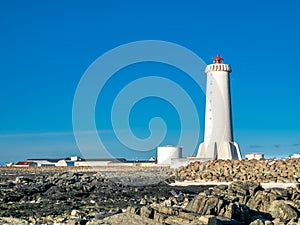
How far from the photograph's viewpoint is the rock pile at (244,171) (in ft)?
77.7

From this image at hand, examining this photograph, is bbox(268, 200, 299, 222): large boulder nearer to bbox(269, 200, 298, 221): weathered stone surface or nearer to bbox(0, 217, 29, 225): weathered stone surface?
bbox(269, 200, 298, 221): weathered stone surface

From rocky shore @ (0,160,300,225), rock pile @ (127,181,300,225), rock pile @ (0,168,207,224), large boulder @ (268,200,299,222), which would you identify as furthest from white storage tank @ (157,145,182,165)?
large boulder @ (268,200,299,222)

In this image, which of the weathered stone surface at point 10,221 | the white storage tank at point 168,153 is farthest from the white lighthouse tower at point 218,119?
the weathered stone surface at point 10,221

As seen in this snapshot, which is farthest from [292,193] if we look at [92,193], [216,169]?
[216,169]

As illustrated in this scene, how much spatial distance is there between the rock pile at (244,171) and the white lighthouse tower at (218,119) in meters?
4.07

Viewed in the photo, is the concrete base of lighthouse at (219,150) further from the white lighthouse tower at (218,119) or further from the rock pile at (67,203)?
the rock pile at (67,203)

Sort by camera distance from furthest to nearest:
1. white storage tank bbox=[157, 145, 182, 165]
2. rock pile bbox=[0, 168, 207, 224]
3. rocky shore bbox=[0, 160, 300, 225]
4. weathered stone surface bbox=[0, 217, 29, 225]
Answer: white storage tank bbox=[157, 145, 182, 165]
rock pile bbox=[0, 168, 207, 224]
weathered stone surface bbox=[0, 217, 29, 225]
rocky shore bbox=[0, 160, 300, 225]

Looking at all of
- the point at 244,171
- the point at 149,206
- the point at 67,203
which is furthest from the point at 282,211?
the point at 244,171

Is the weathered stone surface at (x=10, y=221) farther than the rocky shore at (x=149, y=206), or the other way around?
the weathered stone surface at (x=10, y=221)

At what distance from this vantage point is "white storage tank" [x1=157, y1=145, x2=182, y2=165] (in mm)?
41094

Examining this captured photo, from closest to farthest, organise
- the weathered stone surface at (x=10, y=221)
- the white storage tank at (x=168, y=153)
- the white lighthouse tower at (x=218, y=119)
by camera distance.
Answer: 1. the weathered stone surface at (x=10, y=221)
2. the white lighthouse tower at (x=218, y=119)
3. the white storage tank at (x=168, y=153)

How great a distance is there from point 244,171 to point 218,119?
336 inches

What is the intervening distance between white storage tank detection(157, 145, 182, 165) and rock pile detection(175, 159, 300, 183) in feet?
34.2

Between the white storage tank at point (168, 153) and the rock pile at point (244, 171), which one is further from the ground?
the white storage tank at point (168, 153)
